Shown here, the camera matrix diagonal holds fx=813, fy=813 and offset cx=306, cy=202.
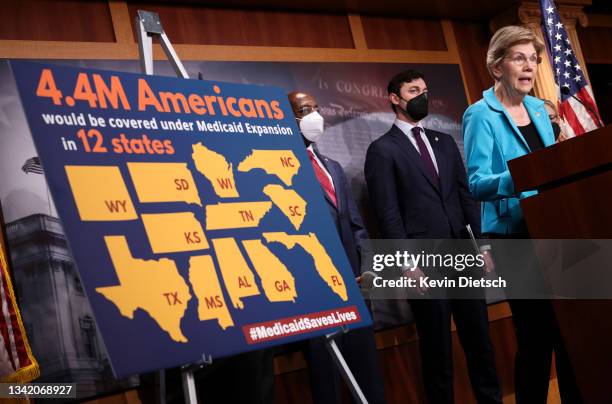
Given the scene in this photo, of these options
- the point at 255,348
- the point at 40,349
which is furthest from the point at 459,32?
the point at 255,348

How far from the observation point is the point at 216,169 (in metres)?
2.05

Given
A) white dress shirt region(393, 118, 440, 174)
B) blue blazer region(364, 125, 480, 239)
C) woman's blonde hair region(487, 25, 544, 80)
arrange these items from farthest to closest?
white dress shirt region(393, 118, 440, 174) → blue blazer region(364, 125, 480, 239) → woman's blonde hair region(487, 25, 544, 80)

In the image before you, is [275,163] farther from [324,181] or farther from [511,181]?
[324,181]

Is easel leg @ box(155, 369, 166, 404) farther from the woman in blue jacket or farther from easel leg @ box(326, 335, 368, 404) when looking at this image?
the woman in blue jacket

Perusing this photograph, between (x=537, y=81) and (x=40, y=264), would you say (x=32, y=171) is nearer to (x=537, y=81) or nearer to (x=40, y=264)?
(x=40, y=264)

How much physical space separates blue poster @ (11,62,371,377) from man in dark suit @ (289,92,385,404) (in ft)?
3.79

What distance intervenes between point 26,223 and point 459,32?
303 centimetres

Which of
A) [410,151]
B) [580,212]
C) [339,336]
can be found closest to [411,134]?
[410,151]

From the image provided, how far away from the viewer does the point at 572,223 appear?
2.18m

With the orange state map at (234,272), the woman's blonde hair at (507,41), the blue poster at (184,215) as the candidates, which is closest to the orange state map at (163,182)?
the blue poster at (184,215)
